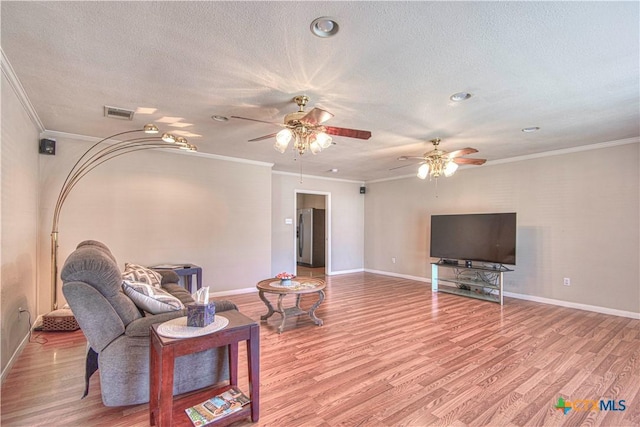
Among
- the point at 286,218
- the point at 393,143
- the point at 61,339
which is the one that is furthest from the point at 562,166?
the point at 61,339

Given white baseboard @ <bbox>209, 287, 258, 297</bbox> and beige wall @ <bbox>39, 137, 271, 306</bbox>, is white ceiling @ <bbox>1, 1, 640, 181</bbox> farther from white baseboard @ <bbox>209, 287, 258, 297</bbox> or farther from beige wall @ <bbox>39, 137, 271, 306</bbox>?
white baseboard @ <bbox>209, 287, 258, 297</bbox>

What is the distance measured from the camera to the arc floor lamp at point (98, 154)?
372cm

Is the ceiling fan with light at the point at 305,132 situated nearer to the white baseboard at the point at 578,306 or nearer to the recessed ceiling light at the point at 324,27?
the recessed ceiling light at the point at 324,27

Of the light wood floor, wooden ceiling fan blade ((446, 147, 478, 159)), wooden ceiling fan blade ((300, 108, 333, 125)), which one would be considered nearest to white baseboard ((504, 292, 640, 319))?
the light wood floor

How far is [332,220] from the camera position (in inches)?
298

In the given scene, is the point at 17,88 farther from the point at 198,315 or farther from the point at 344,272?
the point at 344,272

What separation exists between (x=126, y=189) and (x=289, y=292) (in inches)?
118

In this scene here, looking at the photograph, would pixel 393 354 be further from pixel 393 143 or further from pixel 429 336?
pixel 393 143

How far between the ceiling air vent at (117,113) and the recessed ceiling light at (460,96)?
3333 mm

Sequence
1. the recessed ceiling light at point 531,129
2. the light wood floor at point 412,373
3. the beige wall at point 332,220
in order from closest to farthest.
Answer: the light wood floor at point 412,373
the recessed ceiling light at point 531,129
the beige wall at point 332,220

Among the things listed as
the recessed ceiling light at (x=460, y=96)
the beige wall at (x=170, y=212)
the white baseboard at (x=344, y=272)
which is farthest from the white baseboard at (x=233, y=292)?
the recessed ceiling light at (x=460, y=96)

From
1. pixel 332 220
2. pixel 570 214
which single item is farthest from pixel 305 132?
pixel 332 220

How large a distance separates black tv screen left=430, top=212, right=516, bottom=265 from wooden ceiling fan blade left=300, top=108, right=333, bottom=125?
405 cm

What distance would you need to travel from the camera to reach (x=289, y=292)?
3553mm
